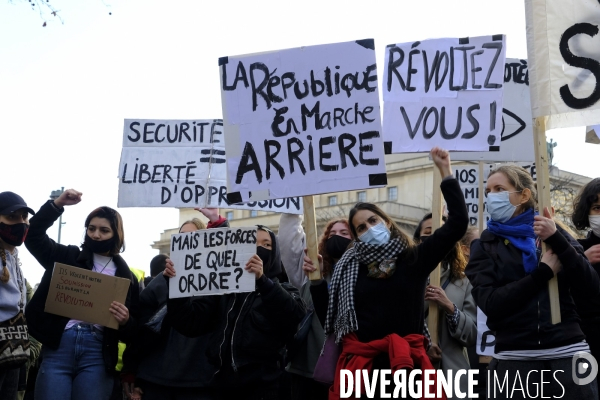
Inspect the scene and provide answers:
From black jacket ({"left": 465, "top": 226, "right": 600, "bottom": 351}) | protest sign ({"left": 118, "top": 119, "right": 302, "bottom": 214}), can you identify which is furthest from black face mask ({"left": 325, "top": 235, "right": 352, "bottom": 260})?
protest sign ({"left": 118, "top": 119, "right": 302, "bottom": 214})

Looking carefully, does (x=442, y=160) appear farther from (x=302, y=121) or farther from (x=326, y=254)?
(x=326, y=254)

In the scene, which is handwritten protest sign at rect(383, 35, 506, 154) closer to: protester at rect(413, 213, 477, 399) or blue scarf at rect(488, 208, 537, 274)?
protester at rect(413, 213, 477, 399)

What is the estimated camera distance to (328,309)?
231 inches

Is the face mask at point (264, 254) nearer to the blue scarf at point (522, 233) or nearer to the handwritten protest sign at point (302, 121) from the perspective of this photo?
the handwritten protest sign at point (302, 121)

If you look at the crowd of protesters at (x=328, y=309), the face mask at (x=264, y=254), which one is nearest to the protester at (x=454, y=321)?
the crowd of protesters at (x=328, y=309)

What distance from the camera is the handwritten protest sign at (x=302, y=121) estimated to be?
6.34 metres

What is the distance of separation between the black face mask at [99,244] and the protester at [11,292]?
476 millimetres

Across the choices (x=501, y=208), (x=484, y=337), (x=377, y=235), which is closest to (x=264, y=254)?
(x=377, y=235)

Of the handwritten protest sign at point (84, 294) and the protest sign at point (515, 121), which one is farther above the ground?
the protest sign at point (515, 121)

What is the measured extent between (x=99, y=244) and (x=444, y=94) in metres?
2.90

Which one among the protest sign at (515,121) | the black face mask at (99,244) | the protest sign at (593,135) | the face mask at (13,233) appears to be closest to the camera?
the face mask at (13,233)

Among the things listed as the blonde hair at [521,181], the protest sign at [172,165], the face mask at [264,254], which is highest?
the protest sign at [172,165]

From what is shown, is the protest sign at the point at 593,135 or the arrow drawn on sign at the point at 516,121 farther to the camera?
the arrow drawn on sign at the point at 516,121

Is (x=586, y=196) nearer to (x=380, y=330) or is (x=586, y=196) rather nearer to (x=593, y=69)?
(x=593, y=69)
